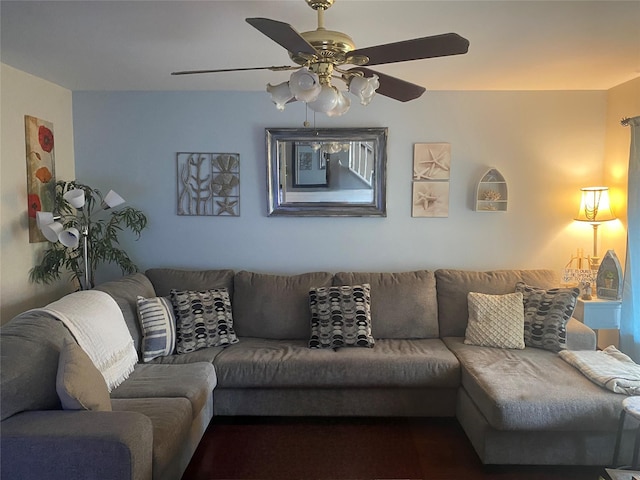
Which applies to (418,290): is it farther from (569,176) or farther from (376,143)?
(569,176)

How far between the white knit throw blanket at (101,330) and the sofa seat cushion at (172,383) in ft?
0.24

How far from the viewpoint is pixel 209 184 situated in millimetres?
3910

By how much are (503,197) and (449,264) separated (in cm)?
71

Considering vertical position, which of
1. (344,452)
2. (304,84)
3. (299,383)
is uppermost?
(304,84)

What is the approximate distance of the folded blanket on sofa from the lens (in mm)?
2410

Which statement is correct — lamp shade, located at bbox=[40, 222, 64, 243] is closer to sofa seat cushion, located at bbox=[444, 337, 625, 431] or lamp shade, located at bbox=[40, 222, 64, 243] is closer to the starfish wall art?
the starfish wall art

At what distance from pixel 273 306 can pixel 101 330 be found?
4.15ft

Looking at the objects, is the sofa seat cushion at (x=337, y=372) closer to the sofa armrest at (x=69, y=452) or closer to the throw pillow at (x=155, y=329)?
the throw pillow at (x=155, y=329)

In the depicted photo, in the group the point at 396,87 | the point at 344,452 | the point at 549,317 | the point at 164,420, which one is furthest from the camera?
the point at 549,317

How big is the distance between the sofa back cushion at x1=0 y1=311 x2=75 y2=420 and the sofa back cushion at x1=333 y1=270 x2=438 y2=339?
203 centimetres

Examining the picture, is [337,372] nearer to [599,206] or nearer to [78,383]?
[78,383]

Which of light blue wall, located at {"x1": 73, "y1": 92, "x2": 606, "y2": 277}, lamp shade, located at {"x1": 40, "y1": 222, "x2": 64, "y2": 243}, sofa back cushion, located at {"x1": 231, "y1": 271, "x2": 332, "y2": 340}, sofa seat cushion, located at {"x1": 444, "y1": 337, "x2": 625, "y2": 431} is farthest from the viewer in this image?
light blue wall, located at {"x1": 73, "y1": 92, "x2": 606, "y2": 277}

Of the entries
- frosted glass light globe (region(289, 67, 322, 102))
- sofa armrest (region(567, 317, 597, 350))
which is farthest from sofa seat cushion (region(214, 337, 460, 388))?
frosted glass light globe (region(289, 67, 322, 102))

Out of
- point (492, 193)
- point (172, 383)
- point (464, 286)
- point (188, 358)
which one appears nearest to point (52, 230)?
point (188, 358)
